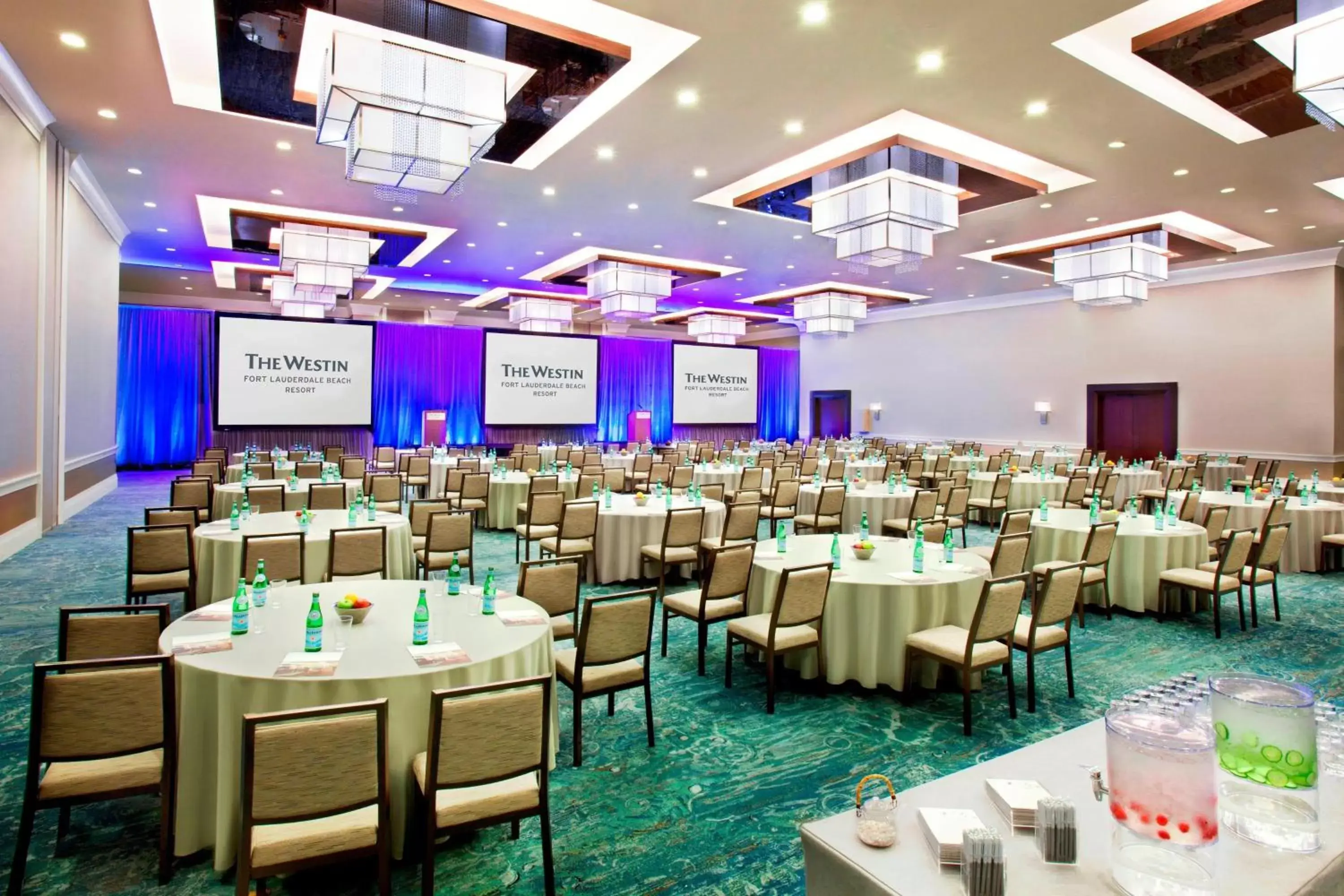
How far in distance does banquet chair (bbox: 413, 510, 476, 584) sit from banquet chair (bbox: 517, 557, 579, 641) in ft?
7.86

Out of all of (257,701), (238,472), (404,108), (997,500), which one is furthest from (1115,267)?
(238,472)

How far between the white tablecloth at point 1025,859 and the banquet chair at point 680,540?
15.5 feet

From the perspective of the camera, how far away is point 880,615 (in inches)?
182

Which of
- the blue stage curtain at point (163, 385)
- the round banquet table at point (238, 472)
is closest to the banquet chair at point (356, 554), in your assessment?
the round banquet table at point (238, 472)

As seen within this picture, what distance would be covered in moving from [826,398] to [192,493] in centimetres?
1959

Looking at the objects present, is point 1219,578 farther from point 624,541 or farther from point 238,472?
point 238,472

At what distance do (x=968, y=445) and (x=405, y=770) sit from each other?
1755cm

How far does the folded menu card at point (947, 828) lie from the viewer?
1662mm

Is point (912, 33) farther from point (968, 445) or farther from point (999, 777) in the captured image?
point (968, 445)

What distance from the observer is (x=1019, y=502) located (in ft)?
36.7

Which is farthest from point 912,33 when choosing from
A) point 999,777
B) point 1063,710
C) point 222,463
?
point 222,463

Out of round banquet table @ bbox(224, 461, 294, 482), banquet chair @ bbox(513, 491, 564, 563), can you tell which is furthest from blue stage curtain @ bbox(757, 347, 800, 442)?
banquet chair @ bbox(513, 491, 564, 563)

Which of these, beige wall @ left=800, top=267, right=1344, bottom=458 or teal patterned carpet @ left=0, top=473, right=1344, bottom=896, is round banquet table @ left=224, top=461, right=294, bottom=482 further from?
beige wall @ left=800, top=267, right=1344, bottom=458

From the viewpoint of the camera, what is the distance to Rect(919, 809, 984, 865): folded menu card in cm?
166
